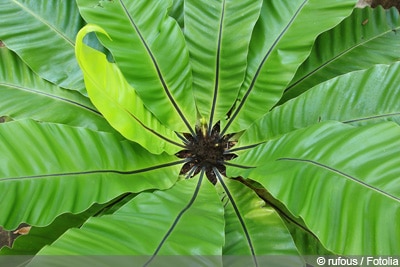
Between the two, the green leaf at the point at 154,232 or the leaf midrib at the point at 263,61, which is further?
the leaf midrib at the point at 263,61

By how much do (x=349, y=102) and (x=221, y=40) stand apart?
32 centimetres

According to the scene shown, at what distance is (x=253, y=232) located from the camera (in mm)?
806

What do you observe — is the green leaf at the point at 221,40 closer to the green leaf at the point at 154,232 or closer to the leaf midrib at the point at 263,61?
the leaf midrib at the point at 263,61

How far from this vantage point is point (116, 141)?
87cm

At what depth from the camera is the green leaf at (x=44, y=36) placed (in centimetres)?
96

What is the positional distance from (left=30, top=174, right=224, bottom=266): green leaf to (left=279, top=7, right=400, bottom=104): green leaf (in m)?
0.42

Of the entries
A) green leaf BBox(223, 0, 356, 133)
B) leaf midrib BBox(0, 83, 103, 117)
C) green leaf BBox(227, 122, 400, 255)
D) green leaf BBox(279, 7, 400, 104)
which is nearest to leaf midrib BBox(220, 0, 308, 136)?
green leaf BBox(223, 0, 356, 133)

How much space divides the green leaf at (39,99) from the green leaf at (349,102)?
1.41ft

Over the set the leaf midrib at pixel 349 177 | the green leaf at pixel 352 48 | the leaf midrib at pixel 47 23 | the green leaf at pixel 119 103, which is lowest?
the leaf midrib at pixel 349 177

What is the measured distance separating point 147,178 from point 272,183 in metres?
0.30

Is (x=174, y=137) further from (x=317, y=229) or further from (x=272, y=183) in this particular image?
(x=317, y=229)

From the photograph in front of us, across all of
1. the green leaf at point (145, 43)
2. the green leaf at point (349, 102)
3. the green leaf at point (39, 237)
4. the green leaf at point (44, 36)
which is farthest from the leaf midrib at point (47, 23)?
the green leaf at point (349, 102)

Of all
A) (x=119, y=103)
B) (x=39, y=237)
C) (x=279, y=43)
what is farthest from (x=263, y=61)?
(x=39, y=237)

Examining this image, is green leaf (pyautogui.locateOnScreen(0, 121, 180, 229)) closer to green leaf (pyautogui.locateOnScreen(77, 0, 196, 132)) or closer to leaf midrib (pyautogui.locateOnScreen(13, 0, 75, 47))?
green leaf (pyautogui.locateOnScreen(77, 0, 196, 132))
